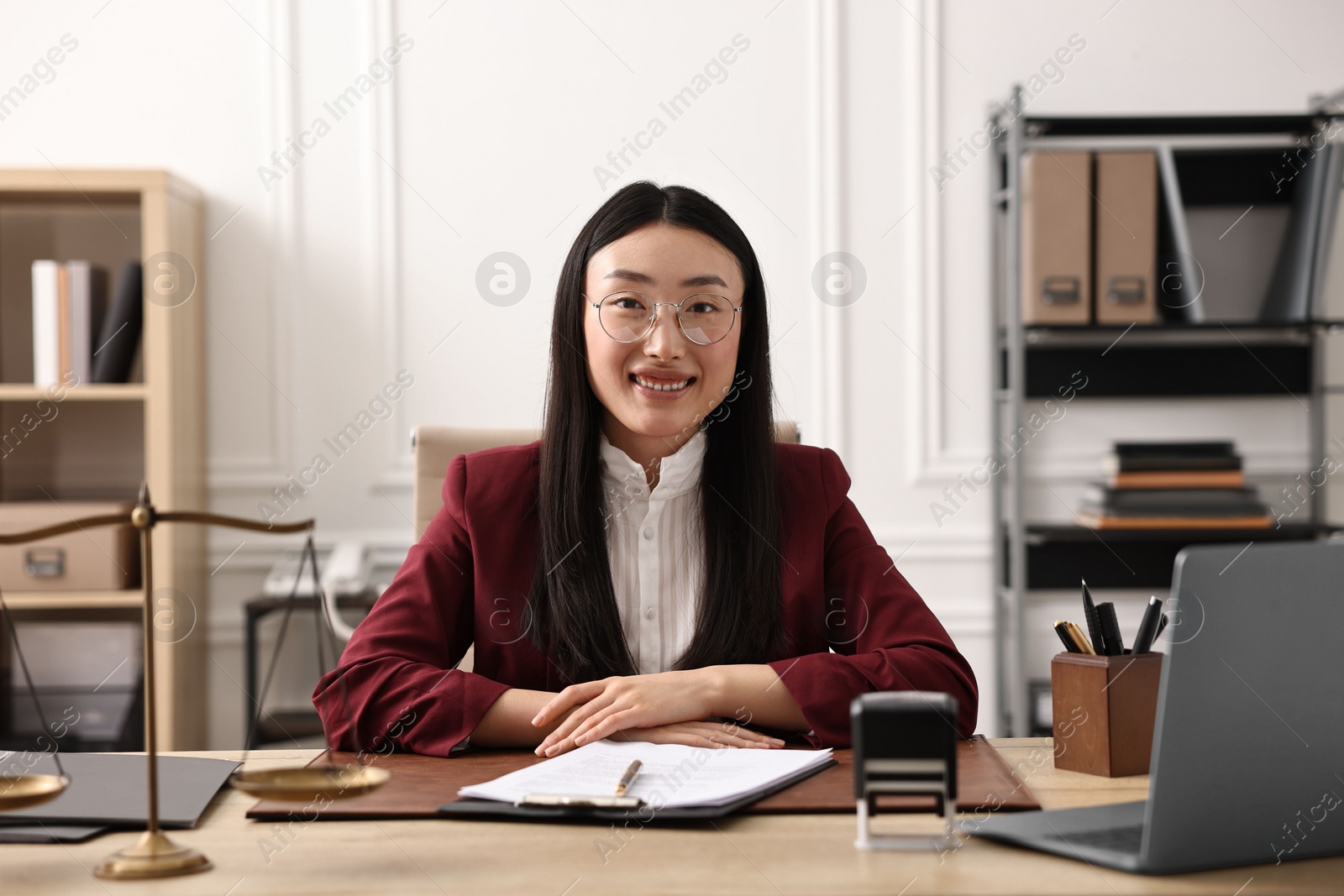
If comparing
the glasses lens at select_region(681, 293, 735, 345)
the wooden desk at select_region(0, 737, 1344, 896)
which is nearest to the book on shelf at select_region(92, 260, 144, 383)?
the glasses lens at select_region(681, 293, 735, 345)

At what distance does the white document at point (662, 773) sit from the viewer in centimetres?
93

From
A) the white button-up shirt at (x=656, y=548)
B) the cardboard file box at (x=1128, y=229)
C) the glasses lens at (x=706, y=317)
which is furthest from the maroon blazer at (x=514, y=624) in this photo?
the cardboard file box at (x=1128, y=229)

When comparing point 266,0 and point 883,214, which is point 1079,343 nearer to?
point 883,214

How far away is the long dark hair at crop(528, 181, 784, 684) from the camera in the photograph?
1435 mm

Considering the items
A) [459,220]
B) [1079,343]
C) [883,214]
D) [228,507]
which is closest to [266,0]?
[459,220]

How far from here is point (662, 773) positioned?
3.26ft

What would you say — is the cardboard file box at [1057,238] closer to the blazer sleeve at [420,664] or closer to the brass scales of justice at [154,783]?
the blazer sleeve at [420,664]

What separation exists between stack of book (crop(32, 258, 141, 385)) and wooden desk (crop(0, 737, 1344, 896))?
2091 mm

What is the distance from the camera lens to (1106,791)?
99cm

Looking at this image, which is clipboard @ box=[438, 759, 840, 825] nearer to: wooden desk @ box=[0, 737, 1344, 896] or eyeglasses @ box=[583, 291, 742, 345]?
wooden desk @ box=[0, 737, 1344, 896]

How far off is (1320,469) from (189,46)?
10.7 ft

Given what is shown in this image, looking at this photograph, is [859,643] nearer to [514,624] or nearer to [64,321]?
[514,624]

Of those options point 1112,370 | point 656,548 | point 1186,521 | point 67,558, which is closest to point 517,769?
point 656,548

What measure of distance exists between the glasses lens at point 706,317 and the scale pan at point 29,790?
2.99 feet
